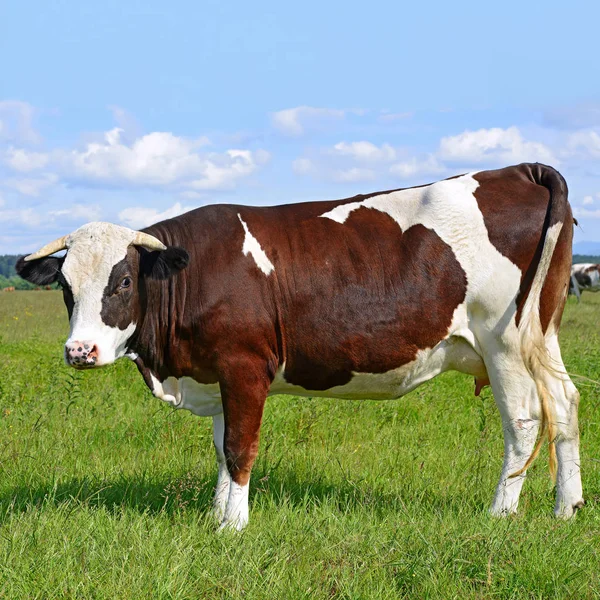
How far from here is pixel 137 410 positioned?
8.26m

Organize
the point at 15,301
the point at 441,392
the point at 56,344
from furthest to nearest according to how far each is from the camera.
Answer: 1. the point at 15,301
2. the point at 56,344
3. the point at 441,392

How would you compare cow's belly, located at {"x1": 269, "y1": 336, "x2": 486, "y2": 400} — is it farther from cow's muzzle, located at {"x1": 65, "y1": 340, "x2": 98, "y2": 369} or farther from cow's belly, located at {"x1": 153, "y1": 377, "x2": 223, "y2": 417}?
cow's muzzle, located at {"x1": 65, "y1": 340, "x2": 98, "y2": 369}

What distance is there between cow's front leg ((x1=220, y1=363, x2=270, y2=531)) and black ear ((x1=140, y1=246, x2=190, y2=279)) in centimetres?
84

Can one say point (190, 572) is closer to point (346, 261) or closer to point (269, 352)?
point (269, 352)

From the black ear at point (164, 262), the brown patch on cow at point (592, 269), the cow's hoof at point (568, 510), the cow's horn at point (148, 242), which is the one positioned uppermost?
the cow's horn at point (148, 242)

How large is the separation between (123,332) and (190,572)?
1.72 m

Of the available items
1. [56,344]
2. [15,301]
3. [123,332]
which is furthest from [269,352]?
[15,301]

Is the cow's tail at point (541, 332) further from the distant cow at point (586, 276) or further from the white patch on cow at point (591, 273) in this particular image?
the white patch on cow at point (591, 273)


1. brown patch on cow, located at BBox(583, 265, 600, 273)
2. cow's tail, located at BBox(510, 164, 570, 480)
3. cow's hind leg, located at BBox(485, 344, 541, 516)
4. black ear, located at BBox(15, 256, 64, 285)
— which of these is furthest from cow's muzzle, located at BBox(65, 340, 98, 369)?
brown patch on cow, located at BBox(583, 265, 600, 273)

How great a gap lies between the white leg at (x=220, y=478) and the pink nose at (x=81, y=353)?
4.16ft

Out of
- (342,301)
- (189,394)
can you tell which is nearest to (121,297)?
(189,394)

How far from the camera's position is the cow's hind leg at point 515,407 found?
219 inches

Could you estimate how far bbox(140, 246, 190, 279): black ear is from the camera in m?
5.20

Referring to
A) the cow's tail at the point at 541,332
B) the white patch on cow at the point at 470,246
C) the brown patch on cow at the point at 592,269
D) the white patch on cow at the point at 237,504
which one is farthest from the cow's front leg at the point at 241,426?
the brown patch on cow at the point at 592,269
